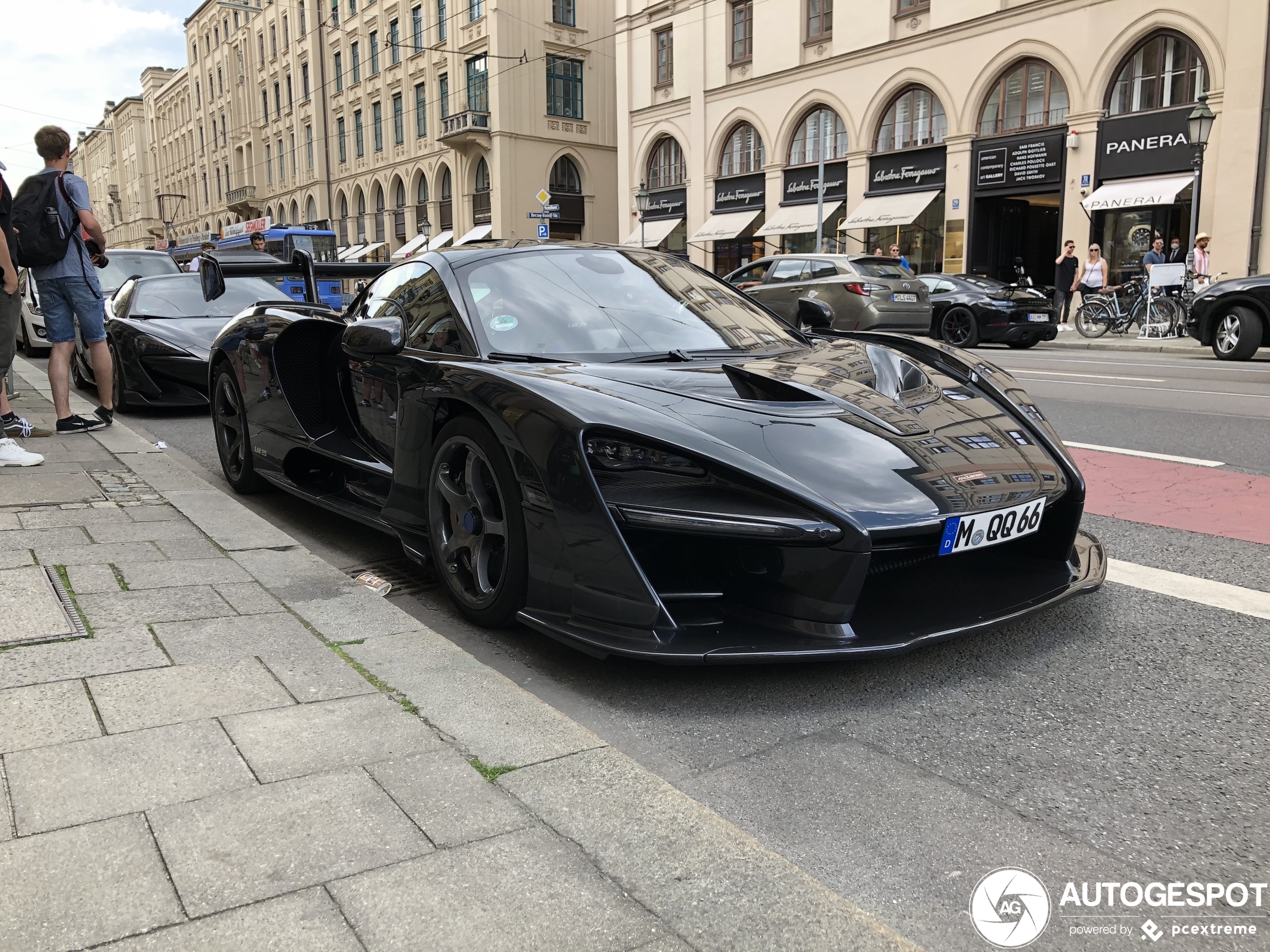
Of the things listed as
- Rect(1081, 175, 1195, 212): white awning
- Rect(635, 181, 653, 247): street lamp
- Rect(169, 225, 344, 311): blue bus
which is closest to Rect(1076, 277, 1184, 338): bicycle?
Rect(1081, 175, 1195, 212): white awning

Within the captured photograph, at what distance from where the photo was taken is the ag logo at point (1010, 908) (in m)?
1.68

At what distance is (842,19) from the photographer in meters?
28.0

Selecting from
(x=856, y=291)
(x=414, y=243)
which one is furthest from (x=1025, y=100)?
(x=414, y=243)

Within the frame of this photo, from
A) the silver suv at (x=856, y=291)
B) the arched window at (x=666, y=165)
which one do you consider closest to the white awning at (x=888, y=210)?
the arched window at (x=666, y=165)

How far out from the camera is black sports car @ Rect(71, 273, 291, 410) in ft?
27.2

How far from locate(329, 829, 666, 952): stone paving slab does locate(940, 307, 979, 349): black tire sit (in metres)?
15.6

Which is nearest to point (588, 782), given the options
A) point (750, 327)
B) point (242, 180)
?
point (750, 327)

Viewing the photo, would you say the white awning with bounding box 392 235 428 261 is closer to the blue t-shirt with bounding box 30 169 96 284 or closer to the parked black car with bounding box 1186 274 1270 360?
the parked black car with bounding box 1186 274 1270 360

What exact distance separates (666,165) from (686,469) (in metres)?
35.5

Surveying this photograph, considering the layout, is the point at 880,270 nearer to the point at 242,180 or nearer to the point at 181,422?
the point at 181,422

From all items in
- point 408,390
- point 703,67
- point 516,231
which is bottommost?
point 408,390

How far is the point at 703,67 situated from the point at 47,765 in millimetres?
34221

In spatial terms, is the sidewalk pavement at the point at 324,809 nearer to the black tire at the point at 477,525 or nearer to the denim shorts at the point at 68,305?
the black tire at the point at 477,525

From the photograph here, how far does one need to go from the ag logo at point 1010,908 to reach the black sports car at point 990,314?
14874 mm
